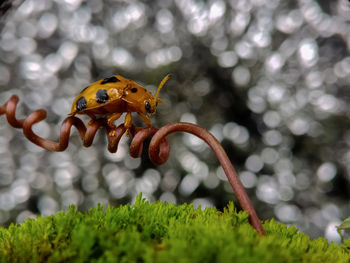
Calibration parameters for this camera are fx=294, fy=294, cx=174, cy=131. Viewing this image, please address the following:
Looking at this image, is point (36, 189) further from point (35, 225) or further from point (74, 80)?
point (35, 225)

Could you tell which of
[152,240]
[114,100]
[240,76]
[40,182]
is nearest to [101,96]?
[114,100]

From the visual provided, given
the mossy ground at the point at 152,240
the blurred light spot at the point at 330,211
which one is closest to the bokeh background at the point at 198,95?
the blurred light spot at the point at 330,211

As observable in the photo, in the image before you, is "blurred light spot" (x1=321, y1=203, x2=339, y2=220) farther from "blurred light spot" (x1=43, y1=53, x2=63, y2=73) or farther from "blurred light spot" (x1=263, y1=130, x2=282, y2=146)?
"blurred light spot" (x1=43, y1=53, x2=63, y2=73)

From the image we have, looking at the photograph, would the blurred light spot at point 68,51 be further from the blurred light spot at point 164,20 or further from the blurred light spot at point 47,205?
the blurred light spot at point 47,205

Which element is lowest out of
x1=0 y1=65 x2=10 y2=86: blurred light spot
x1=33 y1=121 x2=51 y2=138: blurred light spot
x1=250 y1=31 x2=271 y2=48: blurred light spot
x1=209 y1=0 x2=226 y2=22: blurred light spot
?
x1=33 y1=121 x2=51 y2=138: blurred light spot

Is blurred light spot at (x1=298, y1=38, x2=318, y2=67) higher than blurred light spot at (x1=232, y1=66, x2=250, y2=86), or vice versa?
blurred light spot at (x1=298, y1=38, x2=318, y2=67)

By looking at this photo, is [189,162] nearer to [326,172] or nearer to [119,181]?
[119,181]

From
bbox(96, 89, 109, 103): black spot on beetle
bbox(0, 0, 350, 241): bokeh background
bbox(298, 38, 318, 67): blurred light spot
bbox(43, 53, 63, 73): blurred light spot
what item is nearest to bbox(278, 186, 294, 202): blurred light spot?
bbox(0, 0, 350, 241): bokeh background

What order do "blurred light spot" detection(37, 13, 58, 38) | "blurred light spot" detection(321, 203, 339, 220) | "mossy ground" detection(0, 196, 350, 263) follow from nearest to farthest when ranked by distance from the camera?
"mossy ground" detection(0, 196, 350, 263)
"blurred light spot" detection(321, 203, 339, 220)
"blurred light spot" detection(37, 13, 58, 38)
